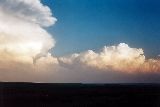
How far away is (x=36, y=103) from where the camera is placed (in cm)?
3788

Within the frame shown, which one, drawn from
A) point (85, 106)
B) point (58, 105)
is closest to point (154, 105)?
point (85, 106)

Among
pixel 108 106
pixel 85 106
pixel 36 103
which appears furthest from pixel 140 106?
pixel 36 103

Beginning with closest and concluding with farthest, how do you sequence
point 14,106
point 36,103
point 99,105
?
1. point 14,106
2. point 36,103
3. point 99,105

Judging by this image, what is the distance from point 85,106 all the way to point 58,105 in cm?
358

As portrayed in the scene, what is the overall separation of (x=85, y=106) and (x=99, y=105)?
238 cm

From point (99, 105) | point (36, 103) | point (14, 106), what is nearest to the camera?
point (14, 106)

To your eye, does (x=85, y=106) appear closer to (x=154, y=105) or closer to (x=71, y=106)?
(x=71, y=106)

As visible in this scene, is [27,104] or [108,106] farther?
[108,106]

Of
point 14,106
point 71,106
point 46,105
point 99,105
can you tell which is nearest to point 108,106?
point 99,105

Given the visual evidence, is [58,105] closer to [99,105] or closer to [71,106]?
[71,106]

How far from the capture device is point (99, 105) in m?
40.7

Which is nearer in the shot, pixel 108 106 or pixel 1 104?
pixel 1 104

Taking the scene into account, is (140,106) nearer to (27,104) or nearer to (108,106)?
(108,106)

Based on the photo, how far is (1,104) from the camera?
119 ft
